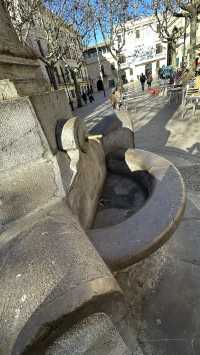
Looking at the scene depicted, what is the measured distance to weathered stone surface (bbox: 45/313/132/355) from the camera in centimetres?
90

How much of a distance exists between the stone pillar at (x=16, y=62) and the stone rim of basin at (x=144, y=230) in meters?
1.38

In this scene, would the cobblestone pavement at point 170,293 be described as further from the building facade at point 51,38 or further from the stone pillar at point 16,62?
the building facade at point 51,38

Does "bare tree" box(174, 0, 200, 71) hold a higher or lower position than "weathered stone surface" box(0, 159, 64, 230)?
higher

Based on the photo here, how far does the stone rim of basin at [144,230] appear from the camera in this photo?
1.32m

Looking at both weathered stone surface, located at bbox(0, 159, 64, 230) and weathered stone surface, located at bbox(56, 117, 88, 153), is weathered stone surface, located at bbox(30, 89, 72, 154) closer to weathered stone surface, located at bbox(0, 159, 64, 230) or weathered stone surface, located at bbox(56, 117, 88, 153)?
weathered stone surface, located at bbox(56, 117, 88, 153)

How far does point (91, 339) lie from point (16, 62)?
225cm

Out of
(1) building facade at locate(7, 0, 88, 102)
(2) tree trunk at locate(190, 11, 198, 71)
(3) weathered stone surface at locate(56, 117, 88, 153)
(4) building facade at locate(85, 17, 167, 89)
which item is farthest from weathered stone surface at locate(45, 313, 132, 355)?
(4) building facade at locate(85, 17, 167, 89)

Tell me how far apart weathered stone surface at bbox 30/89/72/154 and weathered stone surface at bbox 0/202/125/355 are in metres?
0.85

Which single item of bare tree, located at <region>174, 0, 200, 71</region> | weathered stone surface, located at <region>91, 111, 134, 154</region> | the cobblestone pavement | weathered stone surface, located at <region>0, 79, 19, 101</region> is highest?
bare tree, located at <region>174, 0, 200, 71</region>

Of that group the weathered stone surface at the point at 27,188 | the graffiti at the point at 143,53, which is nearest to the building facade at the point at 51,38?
the weathered stone surface at the point at 27,188

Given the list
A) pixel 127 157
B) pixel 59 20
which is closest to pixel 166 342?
pixel 127 157

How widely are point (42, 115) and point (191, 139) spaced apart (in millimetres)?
5050

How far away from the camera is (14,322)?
0.85 meters

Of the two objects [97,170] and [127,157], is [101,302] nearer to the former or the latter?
[97,170]
